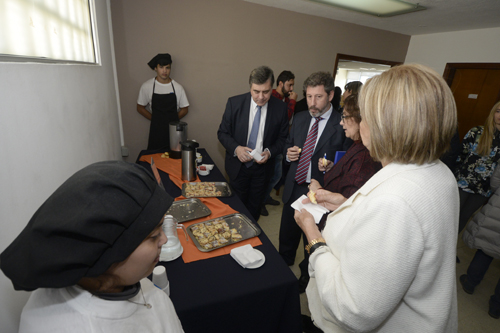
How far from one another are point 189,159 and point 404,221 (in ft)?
5.90

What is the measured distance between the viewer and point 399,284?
2.33 ft

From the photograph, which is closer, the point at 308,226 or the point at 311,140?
the point at 308,226

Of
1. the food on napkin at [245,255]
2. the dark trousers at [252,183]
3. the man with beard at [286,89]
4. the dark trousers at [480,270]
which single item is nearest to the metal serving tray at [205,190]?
the dark trousers at [252,183]

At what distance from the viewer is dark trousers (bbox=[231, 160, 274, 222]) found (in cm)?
262

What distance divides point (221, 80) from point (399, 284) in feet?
12.1

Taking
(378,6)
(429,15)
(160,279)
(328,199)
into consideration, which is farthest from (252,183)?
(429,15)

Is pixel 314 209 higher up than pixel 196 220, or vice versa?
pixel 314 209

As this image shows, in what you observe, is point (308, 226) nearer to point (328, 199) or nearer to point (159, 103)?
point (328, 199)

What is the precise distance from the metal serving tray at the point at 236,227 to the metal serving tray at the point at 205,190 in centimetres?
35

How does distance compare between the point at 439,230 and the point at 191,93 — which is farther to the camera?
the point at 191,93

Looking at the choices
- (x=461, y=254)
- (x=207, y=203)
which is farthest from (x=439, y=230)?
(x=461, y=254)

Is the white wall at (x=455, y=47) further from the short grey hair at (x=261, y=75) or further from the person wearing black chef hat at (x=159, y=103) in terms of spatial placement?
the person wearing black chef hat at (x=159, y=103)

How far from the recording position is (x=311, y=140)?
208 cm

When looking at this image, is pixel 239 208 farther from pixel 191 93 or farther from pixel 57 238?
pixel 191 93
